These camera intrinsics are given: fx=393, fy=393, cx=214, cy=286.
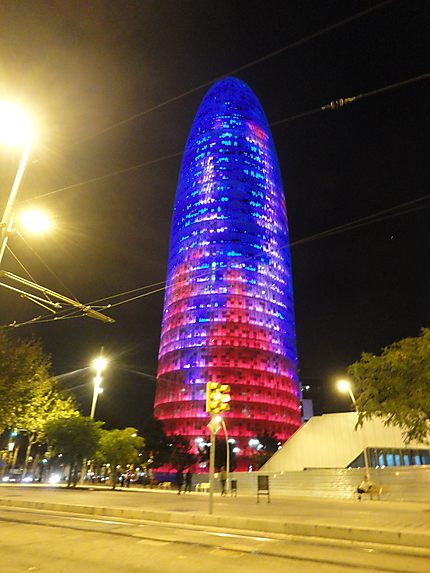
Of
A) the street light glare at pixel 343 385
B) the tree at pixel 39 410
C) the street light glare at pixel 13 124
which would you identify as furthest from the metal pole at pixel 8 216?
the street light glare at pixel 343 385

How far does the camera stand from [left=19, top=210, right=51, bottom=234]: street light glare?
44.5 feet

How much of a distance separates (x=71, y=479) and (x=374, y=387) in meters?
29.4

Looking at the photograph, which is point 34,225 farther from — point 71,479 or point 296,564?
point 71,479

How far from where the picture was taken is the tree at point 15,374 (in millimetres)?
27859

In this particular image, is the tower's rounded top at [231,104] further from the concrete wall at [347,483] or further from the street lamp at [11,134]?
the street lamp at [11,134]

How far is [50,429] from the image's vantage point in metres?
33.2

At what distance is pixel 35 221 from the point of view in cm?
1359

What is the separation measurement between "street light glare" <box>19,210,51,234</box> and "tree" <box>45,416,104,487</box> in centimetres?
2374

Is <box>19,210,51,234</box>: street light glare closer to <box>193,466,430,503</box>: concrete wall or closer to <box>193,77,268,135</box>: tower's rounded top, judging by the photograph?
<box>193,466,430,503</box>: concrete wall

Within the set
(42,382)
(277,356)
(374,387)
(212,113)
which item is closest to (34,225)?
(374,387)

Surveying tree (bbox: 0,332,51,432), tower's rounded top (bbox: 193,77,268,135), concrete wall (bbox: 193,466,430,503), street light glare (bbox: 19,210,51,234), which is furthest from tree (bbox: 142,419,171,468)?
tower's rounded top (bbox: 193,77,268,135)

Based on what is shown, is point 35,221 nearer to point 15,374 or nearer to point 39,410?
point 15,374

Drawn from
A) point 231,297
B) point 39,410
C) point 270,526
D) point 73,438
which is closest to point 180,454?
point 231,297

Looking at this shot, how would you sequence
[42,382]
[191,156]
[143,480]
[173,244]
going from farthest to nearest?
[191,156] → [173,244] → [143,480] → [42,382]
